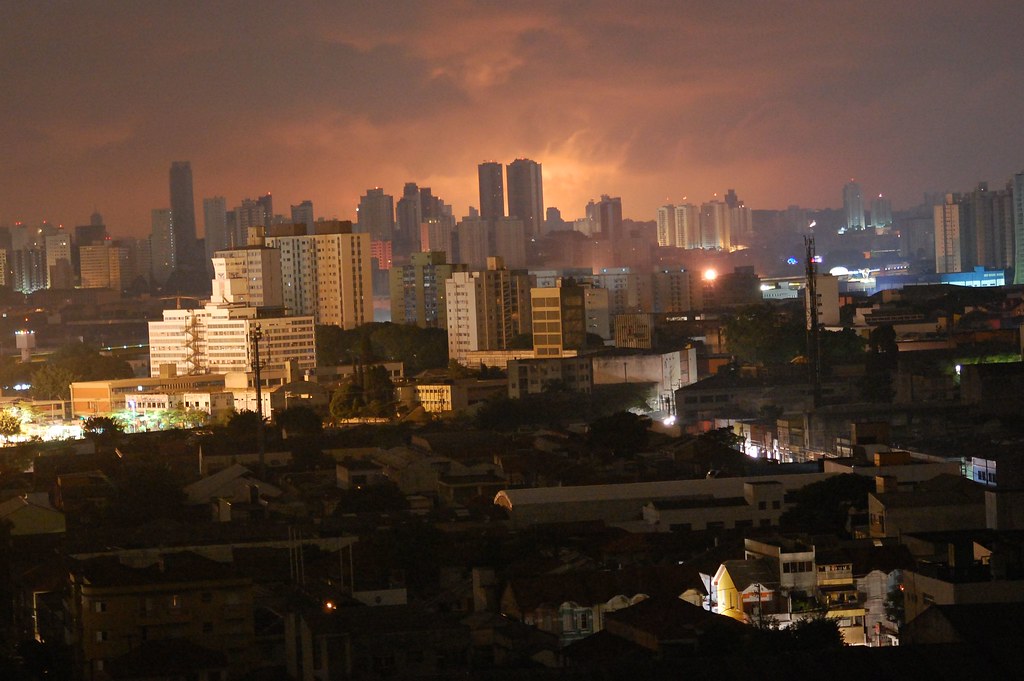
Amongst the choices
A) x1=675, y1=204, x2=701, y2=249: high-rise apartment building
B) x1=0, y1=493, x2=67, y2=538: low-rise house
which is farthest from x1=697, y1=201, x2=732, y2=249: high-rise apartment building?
x1=0, y1=493, x2=67, y2=538: low-rise house

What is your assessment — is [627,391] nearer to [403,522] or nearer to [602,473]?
[602,473]

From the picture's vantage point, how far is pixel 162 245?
49219 millimetres

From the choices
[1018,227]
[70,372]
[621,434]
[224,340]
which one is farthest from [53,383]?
[1018,227]

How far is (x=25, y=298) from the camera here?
44.2m

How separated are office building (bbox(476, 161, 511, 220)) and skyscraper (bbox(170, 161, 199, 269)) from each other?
8666 millimetres

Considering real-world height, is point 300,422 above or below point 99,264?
below

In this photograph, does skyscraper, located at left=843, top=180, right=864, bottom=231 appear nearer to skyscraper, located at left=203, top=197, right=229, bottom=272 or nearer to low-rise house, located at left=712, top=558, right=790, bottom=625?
skyscraper, located at left=203, top=197, right=229, bottom=272

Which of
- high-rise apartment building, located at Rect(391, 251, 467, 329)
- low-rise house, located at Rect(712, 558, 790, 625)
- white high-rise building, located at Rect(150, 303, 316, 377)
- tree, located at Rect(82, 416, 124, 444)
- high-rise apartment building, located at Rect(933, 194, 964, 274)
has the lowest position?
low-rise house, located at Rect(712, 558, 790, 625)

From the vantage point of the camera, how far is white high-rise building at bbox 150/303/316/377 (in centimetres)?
2314

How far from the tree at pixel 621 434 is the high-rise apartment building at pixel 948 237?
30.2 meters

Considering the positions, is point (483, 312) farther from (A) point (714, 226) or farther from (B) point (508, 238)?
(A) point (714, 226)

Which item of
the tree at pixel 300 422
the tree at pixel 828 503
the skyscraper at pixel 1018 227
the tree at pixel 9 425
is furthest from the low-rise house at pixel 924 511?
the skyscraper at pixel 1018 227

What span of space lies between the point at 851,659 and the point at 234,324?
19147 mm

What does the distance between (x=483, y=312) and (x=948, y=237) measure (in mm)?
20441
